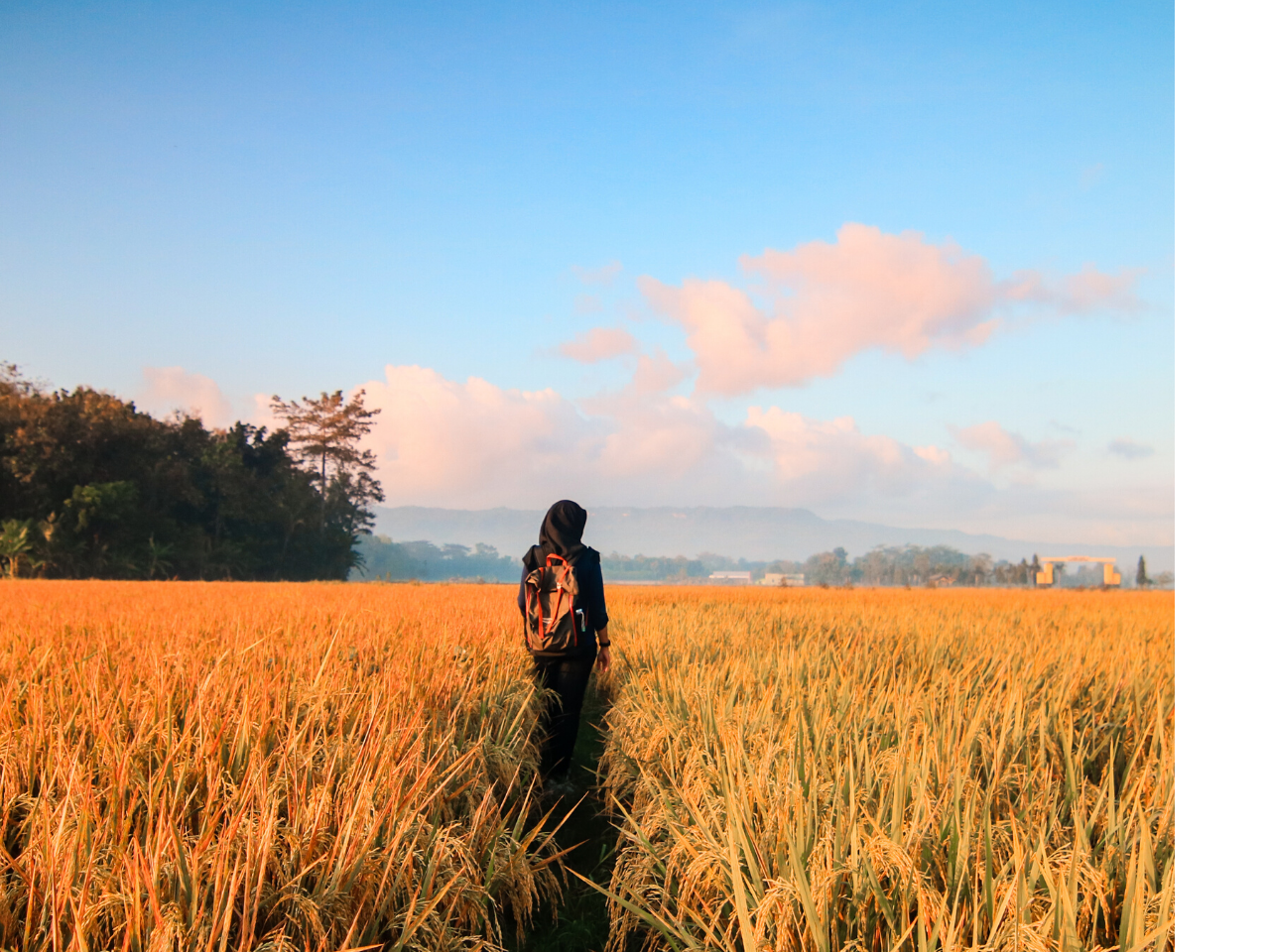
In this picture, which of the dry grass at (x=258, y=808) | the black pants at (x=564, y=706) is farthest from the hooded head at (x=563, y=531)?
the dry grass at (x=258, y=808)

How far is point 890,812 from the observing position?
2480 millimetres

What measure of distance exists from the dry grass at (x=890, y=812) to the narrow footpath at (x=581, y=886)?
0.20 m

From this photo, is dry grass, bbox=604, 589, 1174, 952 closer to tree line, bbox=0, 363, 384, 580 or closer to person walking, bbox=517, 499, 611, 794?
person walking, bbox=517, 499, 611, 794

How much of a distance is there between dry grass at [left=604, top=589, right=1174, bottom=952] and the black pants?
0.34 m

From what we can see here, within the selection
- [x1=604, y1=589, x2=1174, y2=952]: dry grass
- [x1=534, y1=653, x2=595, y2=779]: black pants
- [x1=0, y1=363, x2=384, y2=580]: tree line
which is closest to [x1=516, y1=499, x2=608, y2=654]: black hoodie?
[x1=534, y1=653, x2=595, y2=779]: black pants

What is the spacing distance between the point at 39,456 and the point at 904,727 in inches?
1554

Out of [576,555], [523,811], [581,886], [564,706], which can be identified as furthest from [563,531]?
[523,811]

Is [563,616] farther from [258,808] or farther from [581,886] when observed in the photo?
[258,808]

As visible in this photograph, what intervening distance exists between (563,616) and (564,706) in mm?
694

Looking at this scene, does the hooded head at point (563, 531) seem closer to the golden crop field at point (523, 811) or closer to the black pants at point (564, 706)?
the black pants at point (564, 706)

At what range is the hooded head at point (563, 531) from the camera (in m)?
4.84
